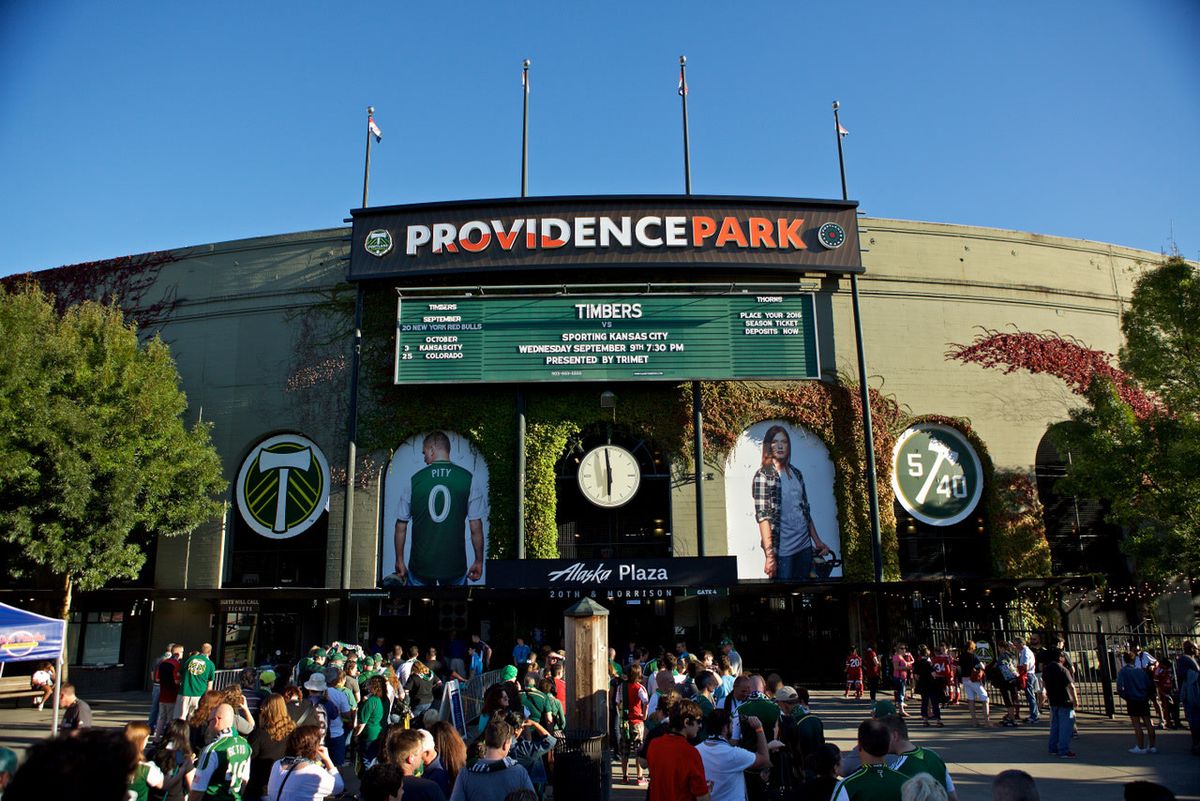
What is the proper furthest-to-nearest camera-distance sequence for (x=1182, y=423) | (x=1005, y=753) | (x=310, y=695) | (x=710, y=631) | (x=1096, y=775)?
(x=710, y=631) → (x=1182, y=423) → (x=1005, y=753) → (x=1096, y=775) → (x=310, y=695)

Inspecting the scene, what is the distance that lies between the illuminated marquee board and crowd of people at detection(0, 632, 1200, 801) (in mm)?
10696

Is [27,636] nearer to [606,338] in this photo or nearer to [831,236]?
[606,338]

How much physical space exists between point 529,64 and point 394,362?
36.4 ft

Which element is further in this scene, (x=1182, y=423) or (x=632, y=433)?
(x=632, y=433)

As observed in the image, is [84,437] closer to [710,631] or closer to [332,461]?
[332,461]

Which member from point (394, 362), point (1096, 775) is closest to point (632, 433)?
point (394, 362)

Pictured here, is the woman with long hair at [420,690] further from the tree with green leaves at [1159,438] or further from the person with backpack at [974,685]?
the tree with green leaves at [1159,438]

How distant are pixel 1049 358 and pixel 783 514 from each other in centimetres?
1028

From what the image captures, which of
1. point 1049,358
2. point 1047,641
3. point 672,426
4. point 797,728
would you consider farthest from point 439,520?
point 1049,358

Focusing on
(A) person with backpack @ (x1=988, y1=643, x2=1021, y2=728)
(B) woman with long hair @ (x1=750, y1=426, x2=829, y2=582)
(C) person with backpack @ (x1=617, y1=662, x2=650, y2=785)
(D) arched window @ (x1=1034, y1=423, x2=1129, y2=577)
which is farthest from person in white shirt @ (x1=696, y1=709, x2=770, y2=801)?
(D) arched window @ (x1=1034, y1=423, x2=1129, y2=577)

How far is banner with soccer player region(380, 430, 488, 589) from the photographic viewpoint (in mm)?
24594

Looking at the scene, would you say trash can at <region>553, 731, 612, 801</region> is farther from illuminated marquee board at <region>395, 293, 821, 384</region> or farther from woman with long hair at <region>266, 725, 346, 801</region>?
illuminated marquee board at <region>395, 293, 821, 384</region>

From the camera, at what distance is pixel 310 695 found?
10.5 m

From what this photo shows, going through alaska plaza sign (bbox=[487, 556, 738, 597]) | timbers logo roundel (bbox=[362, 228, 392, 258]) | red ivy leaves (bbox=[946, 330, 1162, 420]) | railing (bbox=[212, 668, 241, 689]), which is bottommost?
railing (bbox=[212, 668, 241, 689])
